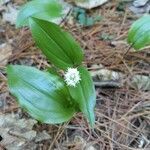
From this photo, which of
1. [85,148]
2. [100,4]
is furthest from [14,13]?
[85,148]

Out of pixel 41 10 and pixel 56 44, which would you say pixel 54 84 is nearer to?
pixel 56 44

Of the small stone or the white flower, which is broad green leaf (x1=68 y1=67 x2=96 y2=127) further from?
the small stone

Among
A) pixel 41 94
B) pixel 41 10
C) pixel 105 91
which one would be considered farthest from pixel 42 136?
pixel 41 10

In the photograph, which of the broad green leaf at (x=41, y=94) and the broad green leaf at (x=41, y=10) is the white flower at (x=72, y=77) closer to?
the broad green leaf at (x=41, y=94)

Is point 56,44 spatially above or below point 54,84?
above

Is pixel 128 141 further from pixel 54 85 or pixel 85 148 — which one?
pixel 54 85

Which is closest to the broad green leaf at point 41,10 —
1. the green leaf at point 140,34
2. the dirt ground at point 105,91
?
the dirt ground at point 105,91
